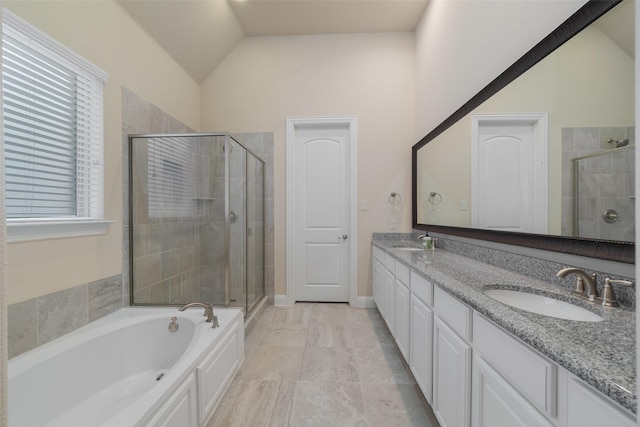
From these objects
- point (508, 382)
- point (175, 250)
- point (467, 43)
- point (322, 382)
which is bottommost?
point (322, 382)

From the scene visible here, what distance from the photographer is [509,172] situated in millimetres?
1509

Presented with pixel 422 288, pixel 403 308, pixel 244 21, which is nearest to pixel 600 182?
pixel 422 288

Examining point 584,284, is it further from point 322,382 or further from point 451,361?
point 322,382

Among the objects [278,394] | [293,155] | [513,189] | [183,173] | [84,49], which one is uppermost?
[84,49]

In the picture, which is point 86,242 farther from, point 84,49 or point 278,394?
point 278,394

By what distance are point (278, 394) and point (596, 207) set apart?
6.19 feet

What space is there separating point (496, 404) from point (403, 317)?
935 millimetres

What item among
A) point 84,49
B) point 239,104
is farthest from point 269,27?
A: point 84,49

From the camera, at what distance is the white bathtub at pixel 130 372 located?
1.10m

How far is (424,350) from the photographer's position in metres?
1.45

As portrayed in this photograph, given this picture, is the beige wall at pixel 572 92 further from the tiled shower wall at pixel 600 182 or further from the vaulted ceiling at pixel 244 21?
the vaulted ceiling at pixel 244 21

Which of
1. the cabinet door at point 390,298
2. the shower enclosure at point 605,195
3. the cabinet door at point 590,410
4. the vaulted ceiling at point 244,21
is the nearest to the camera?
the cabinet door at point 590,410

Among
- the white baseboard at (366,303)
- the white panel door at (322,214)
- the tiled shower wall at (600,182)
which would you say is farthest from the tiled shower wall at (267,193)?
the tiled shower wall at (600,182)

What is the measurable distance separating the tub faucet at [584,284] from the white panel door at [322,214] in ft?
7.23
